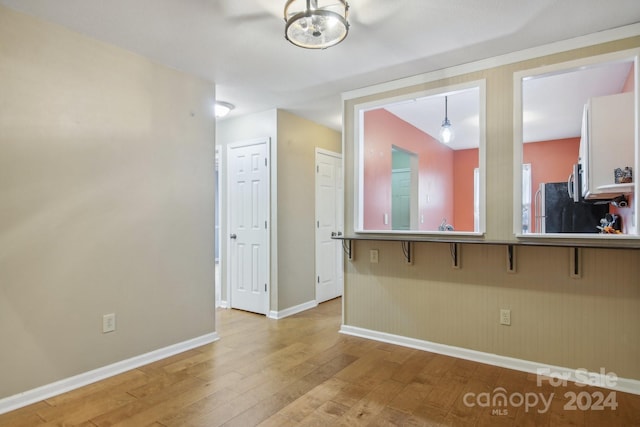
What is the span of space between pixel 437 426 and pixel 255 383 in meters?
1.19

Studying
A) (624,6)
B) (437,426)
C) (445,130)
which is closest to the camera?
(437,426)

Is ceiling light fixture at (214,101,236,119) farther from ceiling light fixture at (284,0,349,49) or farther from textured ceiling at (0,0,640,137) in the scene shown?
ceiling light fixture at (284,0,349,49)

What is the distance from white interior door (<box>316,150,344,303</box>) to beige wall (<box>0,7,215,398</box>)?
176 centimetres

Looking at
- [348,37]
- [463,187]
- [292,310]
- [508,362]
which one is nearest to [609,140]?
[508,362]

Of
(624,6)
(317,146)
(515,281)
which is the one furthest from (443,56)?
(317,146)

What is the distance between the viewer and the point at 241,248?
4.40m

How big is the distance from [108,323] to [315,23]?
244 cm

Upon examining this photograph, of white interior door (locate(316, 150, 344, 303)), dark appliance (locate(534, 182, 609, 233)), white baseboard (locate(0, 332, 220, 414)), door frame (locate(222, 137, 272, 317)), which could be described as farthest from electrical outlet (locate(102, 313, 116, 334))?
dark appliance (locate(534, 182, 609, 233))

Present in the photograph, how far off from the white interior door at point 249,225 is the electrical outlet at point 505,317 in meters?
2.43

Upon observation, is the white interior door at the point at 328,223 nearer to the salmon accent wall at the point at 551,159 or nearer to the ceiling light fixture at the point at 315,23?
the ceiling light fixture at the point at 315,23

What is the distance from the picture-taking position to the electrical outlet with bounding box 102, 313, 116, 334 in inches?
101

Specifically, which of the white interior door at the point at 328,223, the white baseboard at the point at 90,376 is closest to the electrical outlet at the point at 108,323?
the white baseboard at the point at 90,376

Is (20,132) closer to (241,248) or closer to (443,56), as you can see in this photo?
(241,248)

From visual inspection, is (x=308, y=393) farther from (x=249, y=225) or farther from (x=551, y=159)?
(x=551, y=159)
